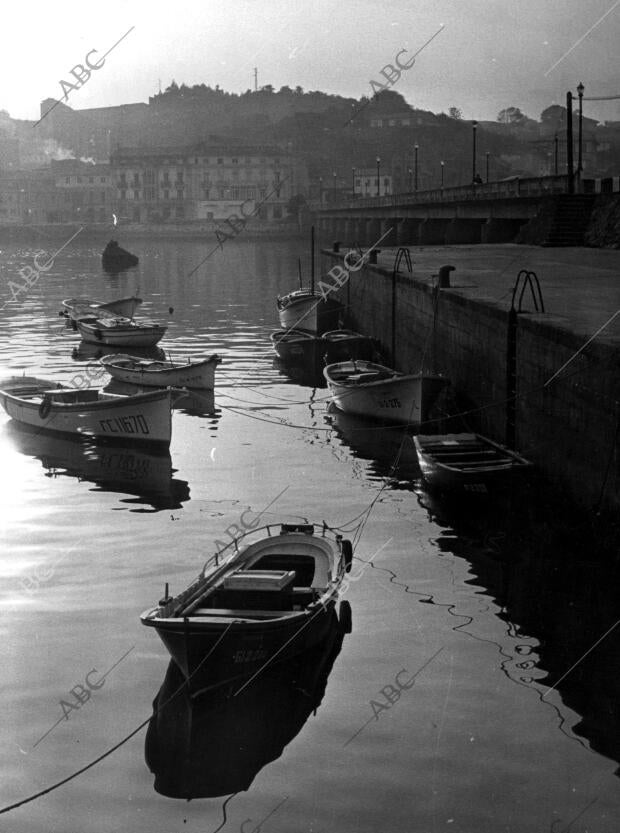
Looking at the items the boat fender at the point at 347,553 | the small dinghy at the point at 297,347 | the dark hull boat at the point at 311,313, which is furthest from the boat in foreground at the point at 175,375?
the boat fender at the point at 347,553

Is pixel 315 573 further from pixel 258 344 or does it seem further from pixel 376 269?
pixel 258 344

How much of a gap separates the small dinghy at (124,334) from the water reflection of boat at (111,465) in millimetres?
19199

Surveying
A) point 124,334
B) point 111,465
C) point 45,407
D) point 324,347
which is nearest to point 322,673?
point 111,465

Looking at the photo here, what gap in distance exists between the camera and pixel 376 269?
4703cm

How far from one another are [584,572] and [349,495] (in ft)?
21.2

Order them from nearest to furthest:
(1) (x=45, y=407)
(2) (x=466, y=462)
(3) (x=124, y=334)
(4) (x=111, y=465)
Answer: (2) (x=466, y=462)
(4) (x=111, y=465)
(1) (x=45, y=407)
(3) (x=124, y=334)

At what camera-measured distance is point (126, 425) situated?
28531 millimetres

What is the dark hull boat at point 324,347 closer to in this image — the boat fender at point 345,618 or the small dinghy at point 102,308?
the small dinghy at point 102,308

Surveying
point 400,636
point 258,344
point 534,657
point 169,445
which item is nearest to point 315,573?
point 400,636

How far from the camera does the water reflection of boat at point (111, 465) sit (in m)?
24.3

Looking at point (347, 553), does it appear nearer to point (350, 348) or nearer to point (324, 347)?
point (350, 348)

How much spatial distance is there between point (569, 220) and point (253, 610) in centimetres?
4186

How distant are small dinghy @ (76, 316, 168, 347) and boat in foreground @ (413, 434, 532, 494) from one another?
1033 inches

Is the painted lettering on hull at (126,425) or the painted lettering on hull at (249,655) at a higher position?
the painted lettering on hull at (126,425)
